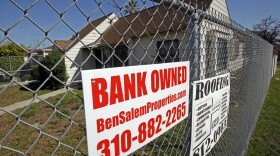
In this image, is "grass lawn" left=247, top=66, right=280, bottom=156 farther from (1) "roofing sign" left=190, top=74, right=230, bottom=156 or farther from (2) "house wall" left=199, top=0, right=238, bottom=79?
(1) "roofing sign" left=190, top=74, right=230, bottom=156

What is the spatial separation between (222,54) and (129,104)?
2132mm

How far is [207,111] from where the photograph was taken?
2.09 meters

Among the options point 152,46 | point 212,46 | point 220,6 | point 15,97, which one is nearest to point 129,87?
point 152,46

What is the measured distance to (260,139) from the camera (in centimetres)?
505

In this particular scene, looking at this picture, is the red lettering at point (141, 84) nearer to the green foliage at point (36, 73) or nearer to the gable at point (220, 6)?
the gable at point (220, 6)

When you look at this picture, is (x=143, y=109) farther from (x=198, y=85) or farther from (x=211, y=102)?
(x=211, y=102)

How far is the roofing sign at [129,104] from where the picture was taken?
1001 mm

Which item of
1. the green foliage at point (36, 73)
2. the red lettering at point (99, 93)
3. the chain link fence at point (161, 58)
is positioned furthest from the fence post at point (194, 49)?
the green foliage at point (36, 73)

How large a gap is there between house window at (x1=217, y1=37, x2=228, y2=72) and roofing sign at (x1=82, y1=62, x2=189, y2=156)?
1.29 metres

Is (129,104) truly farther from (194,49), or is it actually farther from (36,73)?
(36,73)

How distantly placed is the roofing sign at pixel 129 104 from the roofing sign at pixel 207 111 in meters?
0.31

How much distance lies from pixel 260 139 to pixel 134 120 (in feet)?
16.0

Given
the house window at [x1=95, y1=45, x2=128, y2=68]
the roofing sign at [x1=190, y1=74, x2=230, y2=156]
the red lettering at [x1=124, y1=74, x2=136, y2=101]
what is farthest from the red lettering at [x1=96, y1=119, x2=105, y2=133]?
the roofing sign at [x1=190, y1=74, x2=230, y2=156]

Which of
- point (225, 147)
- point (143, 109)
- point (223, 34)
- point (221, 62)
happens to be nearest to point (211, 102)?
point (221, 62)
